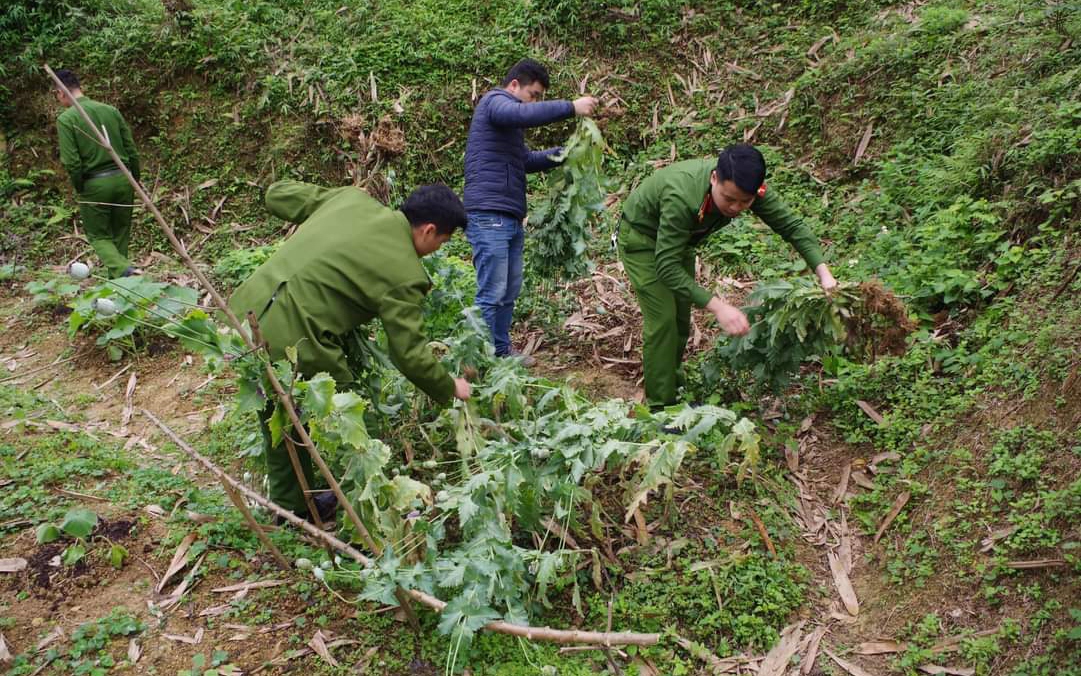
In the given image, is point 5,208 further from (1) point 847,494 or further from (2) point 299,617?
(1) point 847,494

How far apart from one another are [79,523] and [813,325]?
13.1ft

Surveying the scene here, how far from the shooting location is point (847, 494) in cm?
430

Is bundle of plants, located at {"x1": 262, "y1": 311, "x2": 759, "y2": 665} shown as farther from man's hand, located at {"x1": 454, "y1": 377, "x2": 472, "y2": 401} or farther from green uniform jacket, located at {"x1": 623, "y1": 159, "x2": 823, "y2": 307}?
green uniform jacket, located at {"x1": 623, "y1": 159, "x2": 823, "y2": 307}

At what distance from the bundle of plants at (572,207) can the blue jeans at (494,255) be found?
376mm

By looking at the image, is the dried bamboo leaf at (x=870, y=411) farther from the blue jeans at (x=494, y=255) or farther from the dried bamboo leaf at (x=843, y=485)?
the blue jeans at (x=494, y=255)

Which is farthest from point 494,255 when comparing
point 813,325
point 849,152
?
point 849,152

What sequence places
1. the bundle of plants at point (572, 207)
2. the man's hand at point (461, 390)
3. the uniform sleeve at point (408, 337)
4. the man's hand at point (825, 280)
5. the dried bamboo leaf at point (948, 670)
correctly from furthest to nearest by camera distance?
the bundle of plants at point (572, 207), the man's hand at point (825, 280), the man's hand at point (461, 390), the uniform sleeve at point (408, 337), the dried bamboo leaf at point (948, 670)

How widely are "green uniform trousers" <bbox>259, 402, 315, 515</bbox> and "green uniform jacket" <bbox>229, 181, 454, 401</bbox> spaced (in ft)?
1.45

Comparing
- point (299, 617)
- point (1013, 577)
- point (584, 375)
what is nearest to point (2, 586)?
point (299, 617)

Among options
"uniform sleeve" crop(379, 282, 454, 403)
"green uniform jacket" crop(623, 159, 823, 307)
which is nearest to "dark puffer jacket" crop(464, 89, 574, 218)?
"green uniform jacket" crop(623, 159, 823, 307)

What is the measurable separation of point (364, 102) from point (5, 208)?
4.16 metres

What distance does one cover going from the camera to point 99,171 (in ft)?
21.8

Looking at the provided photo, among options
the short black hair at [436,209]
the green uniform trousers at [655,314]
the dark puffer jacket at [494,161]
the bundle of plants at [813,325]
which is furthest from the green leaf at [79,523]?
the bundle of plants at [813,325]

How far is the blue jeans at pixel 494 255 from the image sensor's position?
5.17 meters
